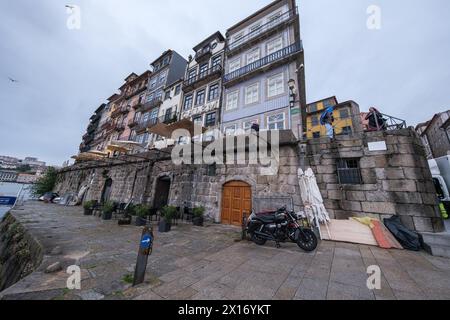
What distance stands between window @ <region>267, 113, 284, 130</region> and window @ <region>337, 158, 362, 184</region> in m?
4.17

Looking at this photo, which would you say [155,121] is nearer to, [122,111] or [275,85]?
[122,111]

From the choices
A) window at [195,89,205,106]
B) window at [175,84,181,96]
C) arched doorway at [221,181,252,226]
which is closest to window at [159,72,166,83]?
window at [175,84,181,96]

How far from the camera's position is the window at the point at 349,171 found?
21.0ft

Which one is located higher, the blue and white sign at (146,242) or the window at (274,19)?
the window at (274,19)

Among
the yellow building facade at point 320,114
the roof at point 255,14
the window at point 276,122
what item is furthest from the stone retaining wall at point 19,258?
the yellow building facade at point 320,114

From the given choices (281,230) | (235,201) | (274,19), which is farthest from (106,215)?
(274,19)

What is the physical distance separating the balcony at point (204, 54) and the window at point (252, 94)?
7062mm

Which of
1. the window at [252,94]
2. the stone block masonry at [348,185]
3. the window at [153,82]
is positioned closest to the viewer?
the stone block masonry at [348,185]

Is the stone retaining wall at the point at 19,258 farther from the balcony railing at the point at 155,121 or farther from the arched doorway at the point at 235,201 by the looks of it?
the balcony railing at the point at 155,121

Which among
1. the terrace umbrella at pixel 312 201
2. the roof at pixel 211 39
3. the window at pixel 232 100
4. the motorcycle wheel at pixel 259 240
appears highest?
the roof at pixel 211 39

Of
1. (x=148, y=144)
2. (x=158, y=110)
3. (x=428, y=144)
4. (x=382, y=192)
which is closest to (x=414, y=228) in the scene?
(x=382, y=192)

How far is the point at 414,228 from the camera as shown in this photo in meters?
5.22

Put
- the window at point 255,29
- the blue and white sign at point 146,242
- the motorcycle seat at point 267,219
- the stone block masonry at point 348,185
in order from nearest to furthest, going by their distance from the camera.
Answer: the blue and white sign at point 146,242 < the motorcycle seat at point 267,219 < the stone block masonry at point 348,185 < the window at point 255,29

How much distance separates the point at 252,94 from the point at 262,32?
523cm
